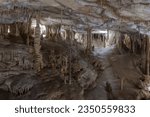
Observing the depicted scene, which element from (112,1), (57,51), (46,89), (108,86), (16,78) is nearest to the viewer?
(112,1)

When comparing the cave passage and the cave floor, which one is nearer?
the cave passage

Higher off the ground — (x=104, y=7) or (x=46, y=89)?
(x=104, y=7)

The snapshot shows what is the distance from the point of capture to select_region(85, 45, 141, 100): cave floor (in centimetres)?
1432

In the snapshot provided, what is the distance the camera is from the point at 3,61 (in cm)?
1384

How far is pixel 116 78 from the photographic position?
696 inches

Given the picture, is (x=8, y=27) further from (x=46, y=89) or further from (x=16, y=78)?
(x=46, y=89)

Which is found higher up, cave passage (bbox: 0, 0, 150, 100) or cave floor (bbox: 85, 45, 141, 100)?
cave passage (bbox: 0, 0, 150, 100)

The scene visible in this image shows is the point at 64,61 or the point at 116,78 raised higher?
the point at 64,61

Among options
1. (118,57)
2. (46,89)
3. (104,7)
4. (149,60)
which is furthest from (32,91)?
(118,57)

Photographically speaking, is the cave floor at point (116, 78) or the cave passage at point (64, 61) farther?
the cave floor at point (116, 78)

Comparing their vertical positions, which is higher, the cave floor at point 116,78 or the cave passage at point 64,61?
the cave passage at point 64,61

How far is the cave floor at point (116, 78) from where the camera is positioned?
1432cm

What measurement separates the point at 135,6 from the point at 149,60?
938 centimetres

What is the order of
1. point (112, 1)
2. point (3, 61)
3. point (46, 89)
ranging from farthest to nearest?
point (3, 61), point (46, 89), point (112, 1)
